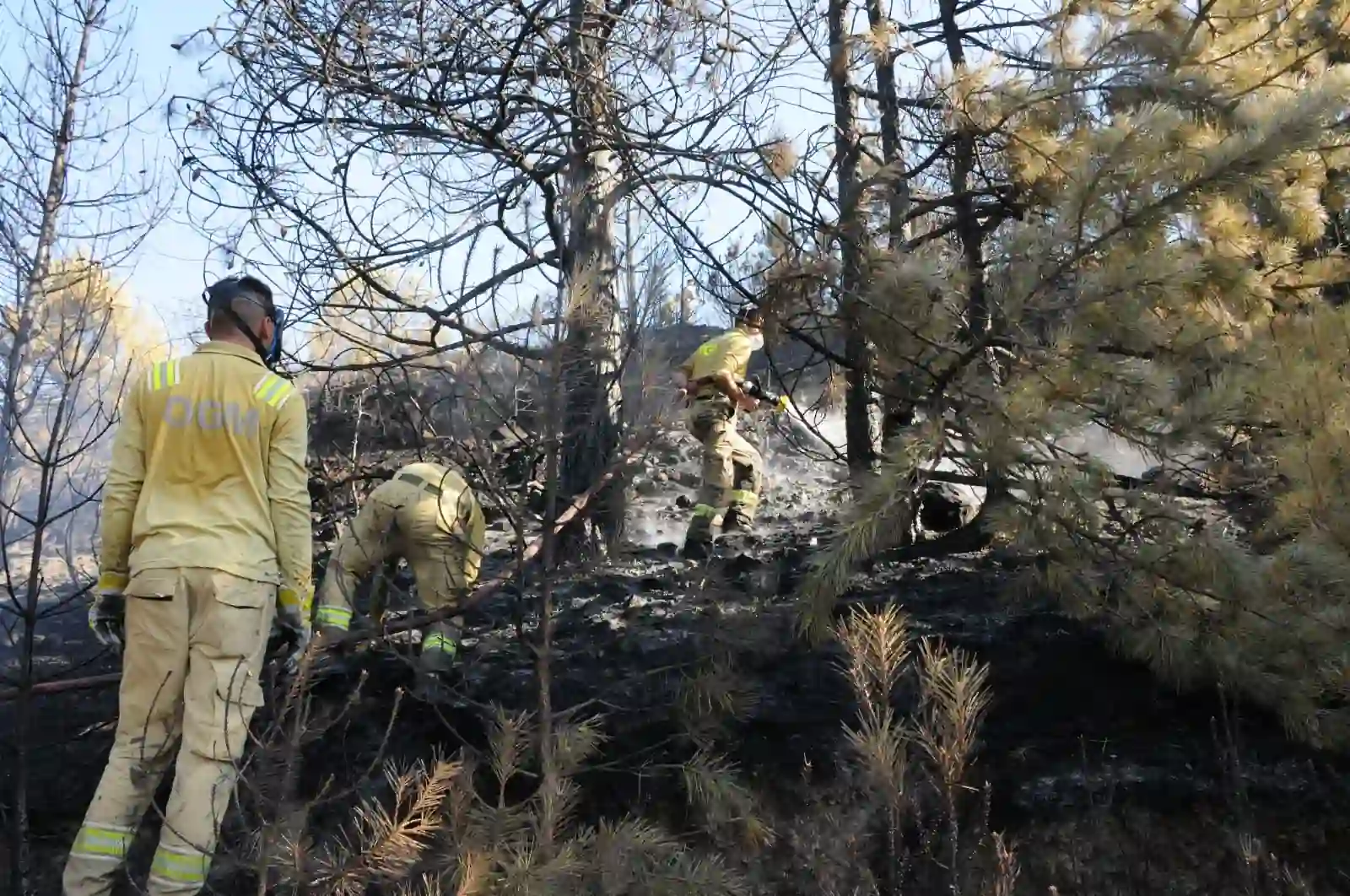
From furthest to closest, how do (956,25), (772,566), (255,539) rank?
(956,25) < (772,566) < (255,539)

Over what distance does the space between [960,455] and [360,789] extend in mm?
2671

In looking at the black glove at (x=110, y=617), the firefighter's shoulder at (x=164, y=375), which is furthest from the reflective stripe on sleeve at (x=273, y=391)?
the black glove at (x=110, y=617)

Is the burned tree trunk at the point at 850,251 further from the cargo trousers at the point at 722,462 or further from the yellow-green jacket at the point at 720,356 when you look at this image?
the cargo trousers at the point at 722,462

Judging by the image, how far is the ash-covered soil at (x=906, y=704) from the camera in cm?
391

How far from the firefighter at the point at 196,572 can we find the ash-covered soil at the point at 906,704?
1.54 feet

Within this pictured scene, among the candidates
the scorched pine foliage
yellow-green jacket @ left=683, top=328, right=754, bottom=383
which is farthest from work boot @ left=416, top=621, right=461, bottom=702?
yellow-green jacket @ left=683, top=328, right=754, bottom=383

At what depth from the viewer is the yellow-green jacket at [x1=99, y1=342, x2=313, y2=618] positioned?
3.47 metres

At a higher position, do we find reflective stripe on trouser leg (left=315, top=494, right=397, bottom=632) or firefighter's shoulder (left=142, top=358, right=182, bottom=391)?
firefighter's shoulder (left=142, top=358, right=182, bottom=391)

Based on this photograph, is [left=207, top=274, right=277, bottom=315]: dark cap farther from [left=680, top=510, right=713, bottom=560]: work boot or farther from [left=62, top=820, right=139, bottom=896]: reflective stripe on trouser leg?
[left=680, top=510, right=713, bottom=560]: work boot

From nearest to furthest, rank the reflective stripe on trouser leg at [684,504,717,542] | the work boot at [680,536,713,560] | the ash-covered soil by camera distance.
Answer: the ash-covered soil → the work boot at [680,536,713,560] → the reflective stripe on trouser leg at [684,504,717,542]

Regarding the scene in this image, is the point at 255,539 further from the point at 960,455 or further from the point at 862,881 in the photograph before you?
the point at 960,455

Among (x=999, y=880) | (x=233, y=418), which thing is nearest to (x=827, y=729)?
(x=999, y=880)

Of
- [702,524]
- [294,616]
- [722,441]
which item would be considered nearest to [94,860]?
[294,616]

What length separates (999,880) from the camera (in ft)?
7.90
